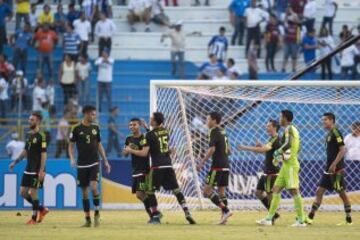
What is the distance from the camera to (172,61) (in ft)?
120

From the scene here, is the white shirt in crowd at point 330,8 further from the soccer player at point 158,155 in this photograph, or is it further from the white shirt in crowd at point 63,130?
the soccer player at point 158,155

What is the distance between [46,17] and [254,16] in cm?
657

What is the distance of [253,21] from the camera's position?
121 ft

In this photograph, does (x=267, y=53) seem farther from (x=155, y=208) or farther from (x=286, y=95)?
(x=155, y=208)

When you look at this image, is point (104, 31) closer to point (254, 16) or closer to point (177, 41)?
point (177, 41)

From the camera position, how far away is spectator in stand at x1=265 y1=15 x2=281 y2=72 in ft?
120

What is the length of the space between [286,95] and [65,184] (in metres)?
5.50

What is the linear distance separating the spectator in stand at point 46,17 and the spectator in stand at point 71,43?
1.07 meters

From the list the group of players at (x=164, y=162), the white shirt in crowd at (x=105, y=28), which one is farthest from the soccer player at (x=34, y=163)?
the white shirt in crowd at (x=105, y=28)

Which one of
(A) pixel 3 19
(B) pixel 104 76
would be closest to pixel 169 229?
(B) pixel 104 76

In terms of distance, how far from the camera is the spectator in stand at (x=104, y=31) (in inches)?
1451

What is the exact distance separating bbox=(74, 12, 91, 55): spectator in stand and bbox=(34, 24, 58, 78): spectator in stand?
0.75 metres

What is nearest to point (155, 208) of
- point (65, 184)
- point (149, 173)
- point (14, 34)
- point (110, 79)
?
point (149, 173)

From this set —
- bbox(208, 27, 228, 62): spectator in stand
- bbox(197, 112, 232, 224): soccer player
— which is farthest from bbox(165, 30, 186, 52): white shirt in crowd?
bbox(197, 112, 232, 224): soccer player
